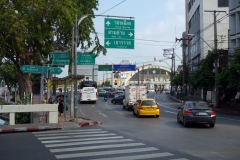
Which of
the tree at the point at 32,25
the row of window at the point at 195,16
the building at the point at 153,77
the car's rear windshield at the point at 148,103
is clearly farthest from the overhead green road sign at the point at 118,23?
the building at the point at 153,77

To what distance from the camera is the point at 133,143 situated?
13133mm

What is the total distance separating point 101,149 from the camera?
11.7 metres

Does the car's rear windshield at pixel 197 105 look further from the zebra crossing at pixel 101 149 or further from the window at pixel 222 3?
the window at pixel 222 3

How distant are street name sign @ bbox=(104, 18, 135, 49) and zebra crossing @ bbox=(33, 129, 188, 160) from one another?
30.9 ft

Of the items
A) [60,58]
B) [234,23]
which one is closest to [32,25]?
[60,58]

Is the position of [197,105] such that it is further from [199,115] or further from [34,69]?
[34,69]

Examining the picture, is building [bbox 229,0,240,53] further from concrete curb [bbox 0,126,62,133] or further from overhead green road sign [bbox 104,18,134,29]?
concrete curb [bbox 0,126,62,133]

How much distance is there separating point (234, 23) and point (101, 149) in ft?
129

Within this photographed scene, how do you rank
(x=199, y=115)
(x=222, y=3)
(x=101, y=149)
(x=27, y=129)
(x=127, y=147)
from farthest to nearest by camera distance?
(x=222, y=3) < (x=199, y=115) < (x=27, y=129) < (x=127, y=147) < (x=101, y=149)

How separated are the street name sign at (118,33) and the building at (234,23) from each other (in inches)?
970

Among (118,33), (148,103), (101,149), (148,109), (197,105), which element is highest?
(118,33)

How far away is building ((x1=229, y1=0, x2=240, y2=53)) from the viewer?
1753 inches

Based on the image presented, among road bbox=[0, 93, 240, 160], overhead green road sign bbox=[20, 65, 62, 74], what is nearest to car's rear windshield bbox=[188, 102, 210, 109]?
road bbox=[0, 93, 240, 160]

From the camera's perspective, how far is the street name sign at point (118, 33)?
22.5 m
